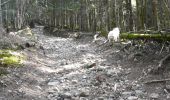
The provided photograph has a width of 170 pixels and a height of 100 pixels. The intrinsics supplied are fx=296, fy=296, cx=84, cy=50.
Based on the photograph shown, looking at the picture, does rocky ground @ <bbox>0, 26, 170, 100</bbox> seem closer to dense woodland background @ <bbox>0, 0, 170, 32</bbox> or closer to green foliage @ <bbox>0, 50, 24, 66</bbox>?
green foliage @ <bbox>0, 50, 24, 66</bbox>

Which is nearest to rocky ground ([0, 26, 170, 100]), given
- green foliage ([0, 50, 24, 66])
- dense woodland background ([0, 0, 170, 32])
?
green foliage ([0, 50, 24, 66])

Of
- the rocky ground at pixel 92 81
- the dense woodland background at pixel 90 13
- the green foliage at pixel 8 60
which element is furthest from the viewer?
the dense woodland background at pixel 90 13

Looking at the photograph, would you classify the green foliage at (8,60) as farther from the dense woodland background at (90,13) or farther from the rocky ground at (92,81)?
the dense woodland background at (90,13)

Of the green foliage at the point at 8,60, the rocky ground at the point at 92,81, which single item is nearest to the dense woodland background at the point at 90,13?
the rocky ground at the point at 92,81

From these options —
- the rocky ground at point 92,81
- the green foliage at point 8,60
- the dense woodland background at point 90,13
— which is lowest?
the rocky ground at point 92,81

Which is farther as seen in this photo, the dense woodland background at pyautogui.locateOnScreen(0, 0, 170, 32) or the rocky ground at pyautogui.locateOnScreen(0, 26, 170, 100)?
the dense woodland background at pyautogui.locateOnScreen(0, 0, 170, 32)

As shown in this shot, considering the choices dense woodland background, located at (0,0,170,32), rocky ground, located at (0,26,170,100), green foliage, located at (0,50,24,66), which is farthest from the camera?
dense woodland background, located at (0,0,170,32)

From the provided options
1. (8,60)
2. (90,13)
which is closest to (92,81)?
(8,60)

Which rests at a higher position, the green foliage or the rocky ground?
the green foliage

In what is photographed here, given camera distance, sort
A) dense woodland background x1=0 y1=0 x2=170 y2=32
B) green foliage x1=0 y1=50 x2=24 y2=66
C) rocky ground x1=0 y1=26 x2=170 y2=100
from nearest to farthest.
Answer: rocky ground x1=0 y1=26 x2=170 y2=100 → green foliage x1=0 y1=50 x2=24 y2=66 → dense woodland background x1=0 y1=0 x2=170 y2=32

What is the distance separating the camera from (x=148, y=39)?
39.1 ft

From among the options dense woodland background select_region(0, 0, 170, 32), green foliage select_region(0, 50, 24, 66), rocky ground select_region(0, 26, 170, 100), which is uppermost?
dense woodland background select_region(0, 0, 170, 32)

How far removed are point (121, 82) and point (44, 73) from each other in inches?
144

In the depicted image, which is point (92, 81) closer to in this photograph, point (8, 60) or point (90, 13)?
point (8, 60)
